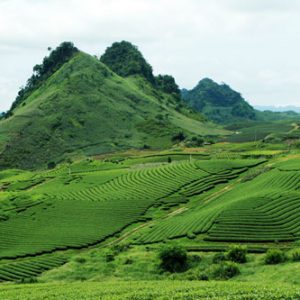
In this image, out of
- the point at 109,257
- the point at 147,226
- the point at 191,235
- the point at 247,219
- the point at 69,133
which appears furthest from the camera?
the point at 69,133

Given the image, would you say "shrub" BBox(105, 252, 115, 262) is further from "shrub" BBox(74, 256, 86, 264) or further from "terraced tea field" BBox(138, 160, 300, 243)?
"terraced tea field" BBox(138, 160, 300, 243)

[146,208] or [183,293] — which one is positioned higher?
[183,293]

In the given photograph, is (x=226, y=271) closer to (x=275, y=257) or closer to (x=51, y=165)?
(x=275, y=257)

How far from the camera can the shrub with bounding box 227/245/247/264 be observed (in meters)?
51.4

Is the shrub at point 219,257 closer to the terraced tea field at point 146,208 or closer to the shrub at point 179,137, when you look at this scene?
the terraced tea field at point 146,208

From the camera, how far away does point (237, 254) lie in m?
51.5

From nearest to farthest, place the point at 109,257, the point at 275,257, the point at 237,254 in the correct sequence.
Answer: the point at 275,257 → the point at 237,254 → the point at 109,257

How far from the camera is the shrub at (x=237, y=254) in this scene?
51.4m

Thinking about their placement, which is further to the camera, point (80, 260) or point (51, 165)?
point (51, 165)

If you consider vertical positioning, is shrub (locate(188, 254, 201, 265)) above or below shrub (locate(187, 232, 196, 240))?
below

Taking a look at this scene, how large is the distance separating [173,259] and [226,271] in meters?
7.59

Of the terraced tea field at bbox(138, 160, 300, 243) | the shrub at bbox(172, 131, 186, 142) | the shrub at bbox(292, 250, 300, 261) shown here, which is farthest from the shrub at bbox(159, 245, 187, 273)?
the shrub at bbox(172, 131, 186, 142)

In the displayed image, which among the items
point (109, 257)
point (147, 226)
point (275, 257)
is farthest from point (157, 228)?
point (275, 257)

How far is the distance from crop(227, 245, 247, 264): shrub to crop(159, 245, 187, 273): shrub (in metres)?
5.24
